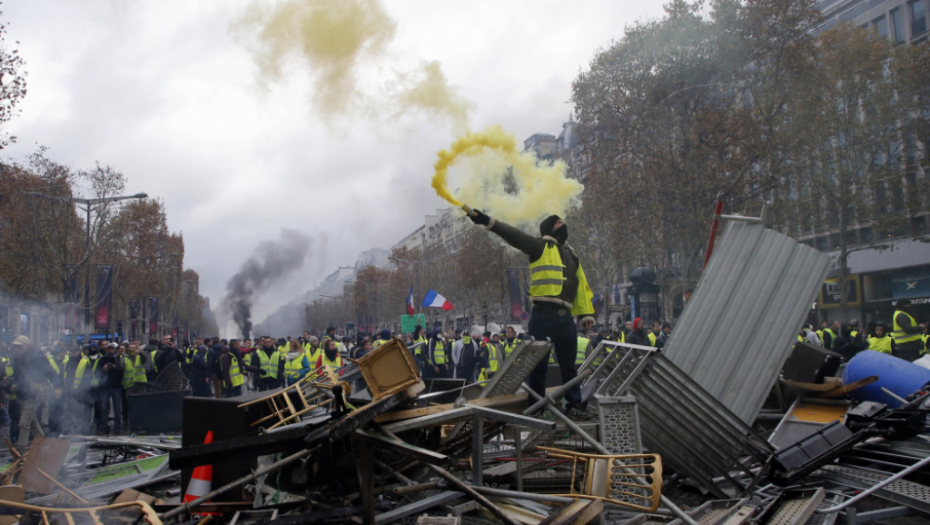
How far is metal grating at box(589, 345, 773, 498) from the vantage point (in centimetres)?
525

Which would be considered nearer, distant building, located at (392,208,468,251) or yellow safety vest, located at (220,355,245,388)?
yellow safety vest, located at (220,355,245,388)

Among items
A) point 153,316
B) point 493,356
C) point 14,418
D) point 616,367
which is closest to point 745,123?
point 493,356

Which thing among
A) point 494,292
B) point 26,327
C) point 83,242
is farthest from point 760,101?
point 26,327

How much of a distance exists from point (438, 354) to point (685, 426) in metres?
11.4

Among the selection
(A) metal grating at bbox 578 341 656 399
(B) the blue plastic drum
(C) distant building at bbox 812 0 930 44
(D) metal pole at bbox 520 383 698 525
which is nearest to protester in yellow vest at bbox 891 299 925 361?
(B) the blue plastic drum

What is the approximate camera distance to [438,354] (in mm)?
16438

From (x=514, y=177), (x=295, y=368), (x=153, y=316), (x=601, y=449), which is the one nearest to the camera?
(x=601, y=449)

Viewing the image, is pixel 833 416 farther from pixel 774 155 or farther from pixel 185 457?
pixel 774 155

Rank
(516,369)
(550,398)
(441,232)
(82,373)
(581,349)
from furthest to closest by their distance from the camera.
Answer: (441,232) < (82,373) < (581,349) < (516,369) < (550,398)

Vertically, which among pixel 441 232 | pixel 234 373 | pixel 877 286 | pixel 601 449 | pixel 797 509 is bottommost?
pixel 797 509

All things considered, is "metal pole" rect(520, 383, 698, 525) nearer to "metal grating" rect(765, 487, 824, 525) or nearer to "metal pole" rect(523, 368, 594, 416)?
"metal pole" rect(523, 368, 594, 416)

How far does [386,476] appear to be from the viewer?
4.53 meters

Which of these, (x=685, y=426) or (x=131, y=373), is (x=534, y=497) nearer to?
(x=685, y=426)

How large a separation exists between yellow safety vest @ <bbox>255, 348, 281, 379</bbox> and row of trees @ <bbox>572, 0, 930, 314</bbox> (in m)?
13.5
